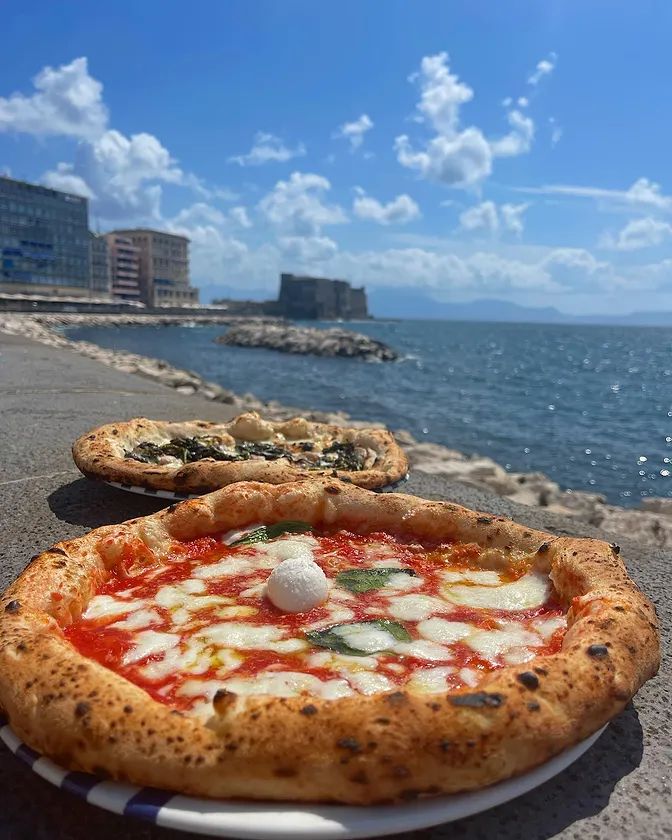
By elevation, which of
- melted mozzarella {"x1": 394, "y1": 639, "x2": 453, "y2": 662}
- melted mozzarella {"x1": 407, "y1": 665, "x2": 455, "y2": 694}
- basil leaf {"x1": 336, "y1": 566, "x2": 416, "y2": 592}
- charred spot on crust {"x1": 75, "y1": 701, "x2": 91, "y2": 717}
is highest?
charred spot on crust {"x1": 75, "y1": 701, "x2": 91, "y2": 717}

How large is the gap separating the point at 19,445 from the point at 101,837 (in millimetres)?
6248

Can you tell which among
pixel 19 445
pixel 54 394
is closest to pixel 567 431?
pixel 54 394

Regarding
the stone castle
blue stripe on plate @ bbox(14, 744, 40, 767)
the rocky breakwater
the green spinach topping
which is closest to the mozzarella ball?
blue stripe on plate @ bbox(14, 744, 40, 767)

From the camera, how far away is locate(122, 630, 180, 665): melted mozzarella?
2.65 m

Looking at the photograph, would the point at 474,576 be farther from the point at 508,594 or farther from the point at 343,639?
the point at 343,639

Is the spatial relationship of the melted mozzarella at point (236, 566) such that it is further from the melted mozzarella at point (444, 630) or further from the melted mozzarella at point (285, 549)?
the melted mozzarella at point (444, 630)

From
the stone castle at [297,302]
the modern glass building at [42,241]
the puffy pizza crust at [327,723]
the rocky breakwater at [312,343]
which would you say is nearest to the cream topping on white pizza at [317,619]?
the puffy pizza crust at [327,723]

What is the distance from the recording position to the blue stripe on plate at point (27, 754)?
2.04 m

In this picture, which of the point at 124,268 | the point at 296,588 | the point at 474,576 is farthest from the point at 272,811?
the point at 124,268

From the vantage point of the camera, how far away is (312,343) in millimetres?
73625

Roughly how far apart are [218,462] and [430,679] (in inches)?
114

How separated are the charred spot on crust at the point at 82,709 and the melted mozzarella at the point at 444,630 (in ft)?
4.43

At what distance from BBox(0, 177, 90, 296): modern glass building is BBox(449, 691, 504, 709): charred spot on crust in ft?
424

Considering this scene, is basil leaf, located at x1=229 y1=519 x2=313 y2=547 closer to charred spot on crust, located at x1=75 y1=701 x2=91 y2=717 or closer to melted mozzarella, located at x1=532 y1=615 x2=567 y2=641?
melted mozzarella, located at x1=532 y1=615 x2=567 y2=641
